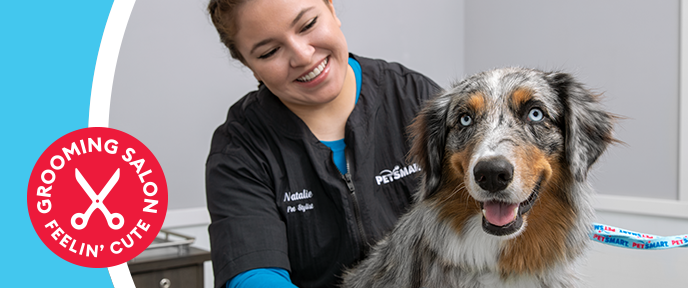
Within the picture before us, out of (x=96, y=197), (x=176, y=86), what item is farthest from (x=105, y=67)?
(x=176, y=86)

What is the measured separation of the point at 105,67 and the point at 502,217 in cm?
122

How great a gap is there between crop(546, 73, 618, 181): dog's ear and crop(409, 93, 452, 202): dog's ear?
1.15 feet

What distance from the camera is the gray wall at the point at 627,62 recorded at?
3.34 meters

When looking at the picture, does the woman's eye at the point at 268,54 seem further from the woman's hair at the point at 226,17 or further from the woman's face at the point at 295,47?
the woman's hair at the point at 226,17

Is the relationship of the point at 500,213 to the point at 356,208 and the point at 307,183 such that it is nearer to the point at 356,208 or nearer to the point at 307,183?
the point at 356,208

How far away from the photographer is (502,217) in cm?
134

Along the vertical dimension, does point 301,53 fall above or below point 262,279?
above

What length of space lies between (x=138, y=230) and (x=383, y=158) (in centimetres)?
100

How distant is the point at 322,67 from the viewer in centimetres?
185

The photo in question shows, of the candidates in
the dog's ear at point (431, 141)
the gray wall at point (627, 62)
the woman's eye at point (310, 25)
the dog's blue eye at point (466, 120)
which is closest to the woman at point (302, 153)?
the woman's eye at point (310, 25)

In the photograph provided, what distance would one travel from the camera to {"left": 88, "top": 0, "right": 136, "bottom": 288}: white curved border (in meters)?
1.38

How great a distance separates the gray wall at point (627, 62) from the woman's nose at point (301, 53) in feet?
7.43

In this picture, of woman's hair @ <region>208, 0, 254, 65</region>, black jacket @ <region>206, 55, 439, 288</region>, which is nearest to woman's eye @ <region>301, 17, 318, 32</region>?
woman's hair @ <region>208, 0, 254, 65</region>

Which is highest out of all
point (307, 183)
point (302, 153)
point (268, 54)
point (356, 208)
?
point (268, 54)
